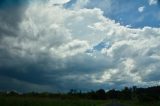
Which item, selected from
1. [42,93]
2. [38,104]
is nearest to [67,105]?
[38,104]

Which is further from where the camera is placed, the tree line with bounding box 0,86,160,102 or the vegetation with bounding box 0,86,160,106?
the tree line with bounding box 0,86,160,102

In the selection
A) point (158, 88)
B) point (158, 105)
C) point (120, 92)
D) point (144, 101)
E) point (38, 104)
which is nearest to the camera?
point (38, 104)

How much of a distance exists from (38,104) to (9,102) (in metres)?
4.31

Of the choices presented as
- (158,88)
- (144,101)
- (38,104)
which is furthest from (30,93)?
(158,88)

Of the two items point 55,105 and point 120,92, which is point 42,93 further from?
point 120,92

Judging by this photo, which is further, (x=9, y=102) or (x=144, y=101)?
(x=144, y=101)

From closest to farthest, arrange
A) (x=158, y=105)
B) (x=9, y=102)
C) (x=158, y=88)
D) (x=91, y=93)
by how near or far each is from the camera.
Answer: (x=9, y=102)
(x=158, y=105)
(x=91, y=93)
(x=158, y=88)

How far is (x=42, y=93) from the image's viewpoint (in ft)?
226

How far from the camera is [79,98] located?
227ft

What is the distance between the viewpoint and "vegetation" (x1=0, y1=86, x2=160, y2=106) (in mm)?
42856

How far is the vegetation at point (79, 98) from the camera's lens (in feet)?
141

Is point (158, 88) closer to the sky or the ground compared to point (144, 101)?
→ closer to the sky

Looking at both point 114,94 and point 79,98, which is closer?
point 79,98

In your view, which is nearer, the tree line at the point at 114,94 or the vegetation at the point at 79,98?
the vegetation at the point at 79,98
